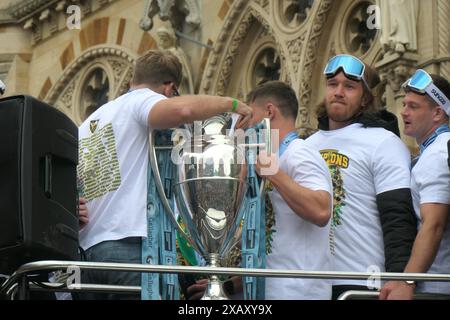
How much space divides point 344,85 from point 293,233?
2.82 ft

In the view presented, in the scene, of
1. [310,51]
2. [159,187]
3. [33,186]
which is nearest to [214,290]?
[159,187]

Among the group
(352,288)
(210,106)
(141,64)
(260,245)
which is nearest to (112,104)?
(141,64)

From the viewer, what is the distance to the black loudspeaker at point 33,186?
4.91 meters

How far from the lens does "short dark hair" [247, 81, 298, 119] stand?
5832mm

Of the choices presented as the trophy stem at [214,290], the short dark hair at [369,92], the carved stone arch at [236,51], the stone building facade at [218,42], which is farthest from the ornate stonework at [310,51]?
the trophy stem at [214,290]

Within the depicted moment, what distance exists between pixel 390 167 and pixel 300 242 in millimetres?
587

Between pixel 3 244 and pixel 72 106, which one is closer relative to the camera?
pixel 3 244

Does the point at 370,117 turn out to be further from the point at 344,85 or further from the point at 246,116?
the point at 246,116

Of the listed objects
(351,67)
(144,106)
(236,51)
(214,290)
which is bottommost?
(214,290)

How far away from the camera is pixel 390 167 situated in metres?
5.75

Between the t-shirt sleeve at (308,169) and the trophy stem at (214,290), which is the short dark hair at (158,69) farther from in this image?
the trophy stem at (214,290)

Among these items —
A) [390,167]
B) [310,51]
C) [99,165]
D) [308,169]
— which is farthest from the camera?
[310,51]

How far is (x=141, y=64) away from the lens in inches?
230

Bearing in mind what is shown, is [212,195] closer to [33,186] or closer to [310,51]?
[33,186]
